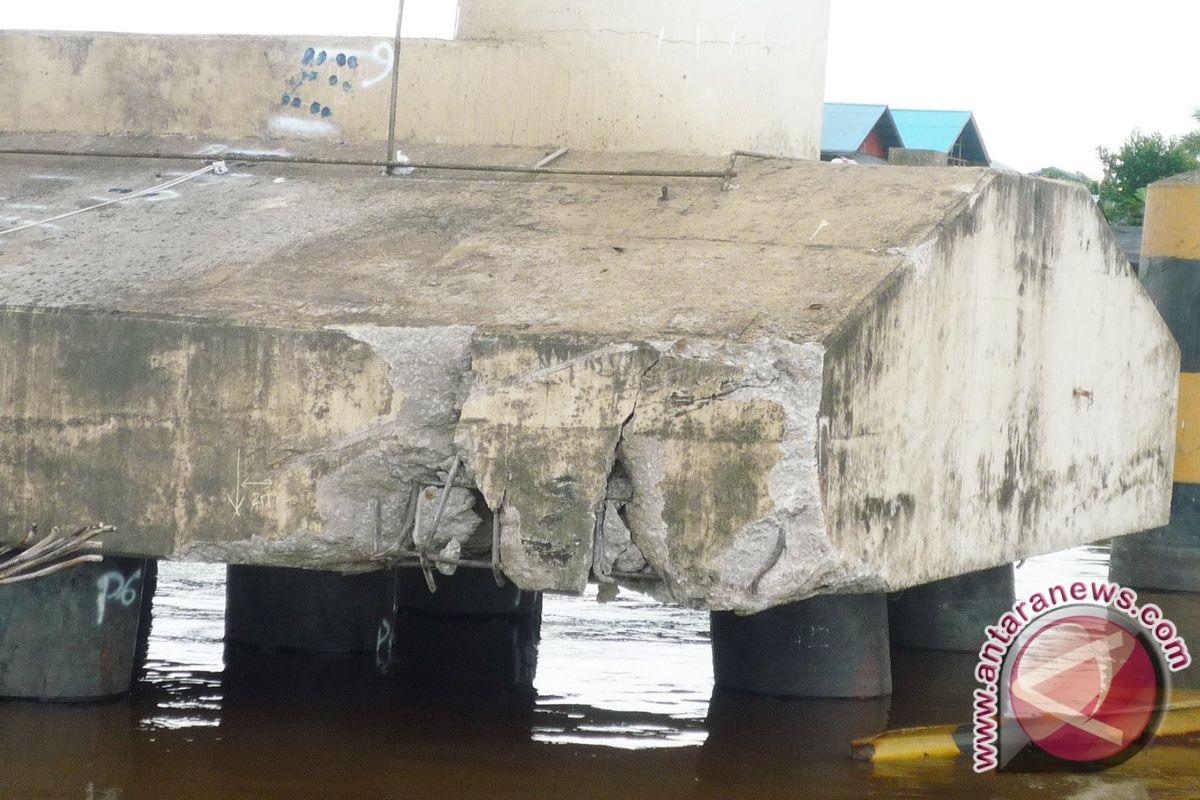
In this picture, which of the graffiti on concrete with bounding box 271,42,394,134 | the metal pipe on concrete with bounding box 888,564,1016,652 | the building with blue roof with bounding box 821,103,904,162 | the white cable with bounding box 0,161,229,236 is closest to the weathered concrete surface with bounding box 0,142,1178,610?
the white cable with bounding box 0,161,229,236

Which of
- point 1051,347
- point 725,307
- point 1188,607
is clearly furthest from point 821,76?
point 1188,607

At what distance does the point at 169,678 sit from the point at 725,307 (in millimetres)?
3724

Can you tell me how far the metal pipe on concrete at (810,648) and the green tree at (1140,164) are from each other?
73.2ft

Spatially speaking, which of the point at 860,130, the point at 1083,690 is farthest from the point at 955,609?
the point at 860,130

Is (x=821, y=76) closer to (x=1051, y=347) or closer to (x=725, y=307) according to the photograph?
(x=1051, y=347)

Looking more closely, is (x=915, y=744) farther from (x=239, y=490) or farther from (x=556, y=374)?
(x=239, y=490)

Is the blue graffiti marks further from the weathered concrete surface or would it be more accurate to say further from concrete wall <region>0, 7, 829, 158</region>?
the weathered concrete surface

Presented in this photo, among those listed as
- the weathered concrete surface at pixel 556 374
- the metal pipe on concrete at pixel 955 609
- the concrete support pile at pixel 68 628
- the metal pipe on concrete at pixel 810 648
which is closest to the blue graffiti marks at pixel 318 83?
the weathered concrete surface at pixel 556 374

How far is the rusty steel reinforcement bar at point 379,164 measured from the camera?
7535 millimetres

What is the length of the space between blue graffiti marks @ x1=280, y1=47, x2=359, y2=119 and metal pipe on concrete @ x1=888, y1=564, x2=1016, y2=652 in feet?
Answer: 13.6

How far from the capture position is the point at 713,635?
816cm

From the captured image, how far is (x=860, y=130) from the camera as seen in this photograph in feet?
91.4

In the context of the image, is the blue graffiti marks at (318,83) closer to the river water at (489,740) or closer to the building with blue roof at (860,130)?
the river water at (489,740)

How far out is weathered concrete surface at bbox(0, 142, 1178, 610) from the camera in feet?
18.8
